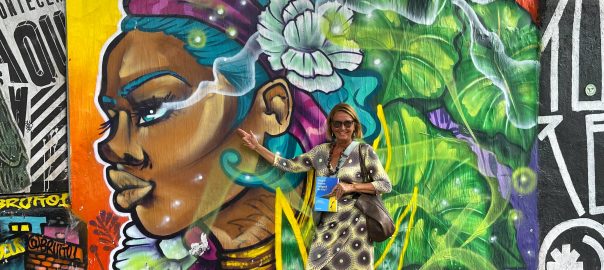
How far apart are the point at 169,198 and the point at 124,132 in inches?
22.6

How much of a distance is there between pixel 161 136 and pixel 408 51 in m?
2.01

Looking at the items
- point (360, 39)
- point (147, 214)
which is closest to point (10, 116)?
point (147, 214)

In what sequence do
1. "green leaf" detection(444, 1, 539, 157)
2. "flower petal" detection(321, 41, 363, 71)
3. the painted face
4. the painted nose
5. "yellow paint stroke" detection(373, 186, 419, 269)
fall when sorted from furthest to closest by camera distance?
"green leaf" detection(444, 1, 539, 157) < "yellow paint stroke" detection(373, 186, 419, 269) < "flower petal" detection(321, 41, 363, 71) < the painted nose < the painted face

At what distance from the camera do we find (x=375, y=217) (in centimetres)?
468

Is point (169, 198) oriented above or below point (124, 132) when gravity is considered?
below

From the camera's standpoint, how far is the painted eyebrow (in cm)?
502

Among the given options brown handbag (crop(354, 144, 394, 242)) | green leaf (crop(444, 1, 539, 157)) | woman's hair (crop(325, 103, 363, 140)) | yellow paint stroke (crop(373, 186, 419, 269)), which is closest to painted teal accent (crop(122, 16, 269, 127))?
woman's hair (crop(325, 103, 363, 140))

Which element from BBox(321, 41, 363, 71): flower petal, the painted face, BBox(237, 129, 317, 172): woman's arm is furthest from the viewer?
BBox(321, 41, 363, 71): flower petal

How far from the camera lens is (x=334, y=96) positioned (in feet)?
17.6

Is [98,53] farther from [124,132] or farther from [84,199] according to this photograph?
[84,199]

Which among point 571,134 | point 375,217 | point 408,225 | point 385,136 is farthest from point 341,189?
point 571,134

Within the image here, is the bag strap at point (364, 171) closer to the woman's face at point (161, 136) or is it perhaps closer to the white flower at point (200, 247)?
Answer: the woman's face at point (161, 136)

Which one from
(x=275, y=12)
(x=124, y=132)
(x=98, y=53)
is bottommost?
(x=124, y=132)

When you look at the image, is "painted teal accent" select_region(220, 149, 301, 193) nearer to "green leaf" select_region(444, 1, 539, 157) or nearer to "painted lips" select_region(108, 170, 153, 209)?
"painted lips" select_region(108, 170, 153, 209)
